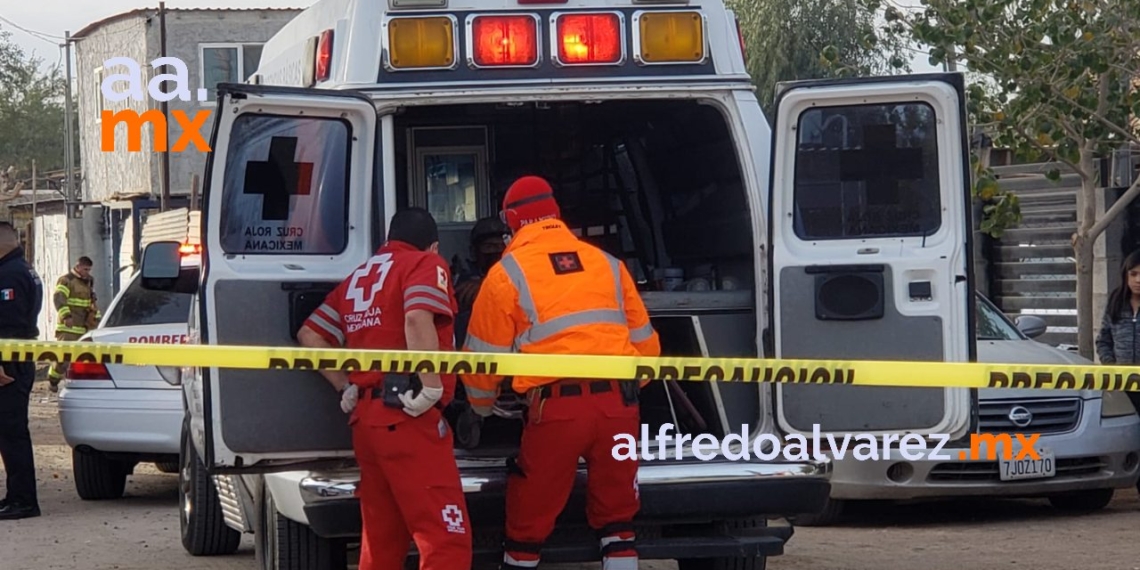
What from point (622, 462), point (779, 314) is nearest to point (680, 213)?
point (779, 314)

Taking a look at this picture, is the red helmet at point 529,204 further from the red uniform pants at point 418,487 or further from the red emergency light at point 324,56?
the red emergency light at point 324,56

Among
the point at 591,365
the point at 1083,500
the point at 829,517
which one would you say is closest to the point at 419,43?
the point at 591,365

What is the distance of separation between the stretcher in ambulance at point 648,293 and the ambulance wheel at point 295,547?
0.4 inches

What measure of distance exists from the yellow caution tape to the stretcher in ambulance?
0.89 ft

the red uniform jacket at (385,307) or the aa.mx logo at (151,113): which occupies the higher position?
the aa.mx logo at (151,113)

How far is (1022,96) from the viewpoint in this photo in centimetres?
1162

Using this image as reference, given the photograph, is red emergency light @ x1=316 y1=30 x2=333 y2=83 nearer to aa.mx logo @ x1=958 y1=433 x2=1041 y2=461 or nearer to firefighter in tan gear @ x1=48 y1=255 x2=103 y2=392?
aa.mx logo @ x1=958 y1=433 x2=1041 y2=461

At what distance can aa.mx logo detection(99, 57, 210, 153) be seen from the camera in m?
30.8

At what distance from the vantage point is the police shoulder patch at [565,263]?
5992 millimetres

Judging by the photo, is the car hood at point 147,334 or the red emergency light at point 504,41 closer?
the red emergency light at point 504,41

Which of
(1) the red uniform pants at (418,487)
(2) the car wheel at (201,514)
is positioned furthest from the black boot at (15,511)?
(1) the red uniform pants at (418,487)

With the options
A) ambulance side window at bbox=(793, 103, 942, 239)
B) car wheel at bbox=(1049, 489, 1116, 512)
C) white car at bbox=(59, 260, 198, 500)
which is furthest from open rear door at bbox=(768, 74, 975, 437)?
white car at bbox=(59, 260, 198, 500)

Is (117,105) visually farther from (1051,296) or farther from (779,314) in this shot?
(779,314)

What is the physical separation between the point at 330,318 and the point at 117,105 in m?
30.0
